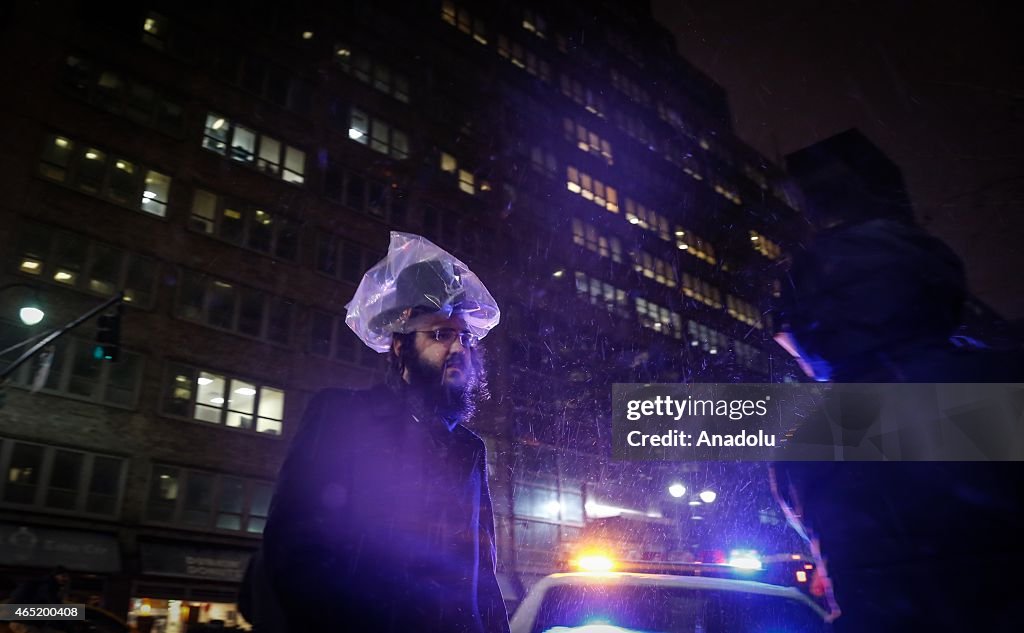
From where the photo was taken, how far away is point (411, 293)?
2.37m

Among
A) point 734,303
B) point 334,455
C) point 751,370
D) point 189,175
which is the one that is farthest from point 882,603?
point 751,370

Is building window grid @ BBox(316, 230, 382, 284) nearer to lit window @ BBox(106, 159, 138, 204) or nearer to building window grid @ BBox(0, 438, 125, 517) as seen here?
lit window @ BBox(106, 159, 138, 204)

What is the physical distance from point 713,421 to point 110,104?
2245cm

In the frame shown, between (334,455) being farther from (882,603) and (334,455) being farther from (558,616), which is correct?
(558,616)

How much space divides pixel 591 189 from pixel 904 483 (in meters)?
45.7

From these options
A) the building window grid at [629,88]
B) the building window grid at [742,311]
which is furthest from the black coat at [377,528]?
the building window grid at [742,311]

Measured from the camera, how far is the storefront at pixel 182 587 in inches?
843

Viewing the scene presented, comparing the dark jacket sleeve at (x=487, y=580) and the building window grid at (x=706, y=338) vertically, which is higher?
the building window grid at (x=706, y=338)

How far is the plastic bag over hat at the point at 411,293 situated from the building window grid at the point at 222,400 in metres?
23.7

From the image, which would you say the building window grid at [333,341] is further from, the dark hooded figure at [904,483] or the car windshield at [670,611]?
the dark hooded figure at [904,483]

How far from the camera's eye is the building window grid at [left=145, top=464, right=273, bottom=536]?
22750 mm

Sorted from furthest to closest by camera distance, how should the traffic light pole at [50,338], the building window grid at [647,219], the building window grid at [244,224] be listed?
the building window grid at [647,219]
the building window grid at [244,224]
the traffic light pole at [50,338]

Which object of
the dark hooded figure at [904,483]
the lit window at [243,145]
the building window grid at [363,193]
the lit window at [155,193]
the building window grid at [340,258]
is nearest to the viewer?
the dark hooded figure at [904,483]

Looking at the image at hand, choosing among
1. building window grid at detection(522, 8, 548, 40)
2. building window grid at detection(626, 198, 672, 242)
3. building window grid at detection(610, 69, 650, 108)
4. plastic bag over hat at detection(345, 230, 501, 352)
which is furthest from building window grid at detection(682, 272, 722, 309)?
plastic bag over hat at detection(345, 230, 501, 352)
